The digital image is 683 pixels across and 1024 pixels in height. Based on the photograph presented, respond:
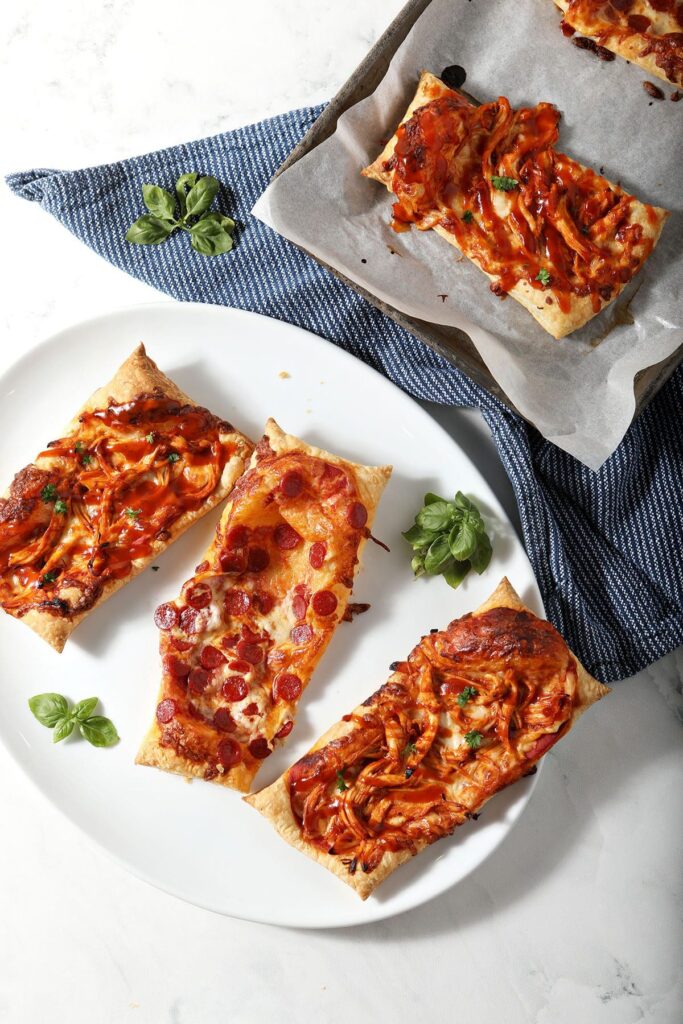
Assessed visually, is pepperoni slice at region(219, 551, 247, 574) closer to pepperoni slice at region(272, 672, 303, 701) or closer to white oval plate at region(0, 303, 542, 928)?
white oval plate at region(0, 303, 542, 928)

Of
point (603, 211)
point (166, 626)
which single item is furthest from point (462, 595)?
point (603, 211)

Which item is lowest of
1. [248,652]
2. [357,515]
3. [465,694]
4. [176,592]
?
[176,592]

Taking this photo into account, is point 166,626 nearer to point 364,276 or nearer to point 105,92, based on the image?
point 364,276

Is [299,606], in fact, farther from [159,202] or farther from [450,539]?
[159,202]

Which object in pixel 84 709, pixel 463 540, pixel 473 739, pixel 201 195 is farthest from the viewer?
pixel 201 195

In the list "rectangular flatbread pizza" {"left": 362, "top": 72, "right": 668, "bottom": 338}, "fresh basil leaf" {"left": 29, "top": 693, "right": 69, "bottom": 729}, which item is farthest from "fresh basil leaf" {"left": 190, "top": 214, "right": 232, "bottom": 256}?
"fresh basil leaf" {"left": 29, "top": 693, "right": 69, "bottom": 729}

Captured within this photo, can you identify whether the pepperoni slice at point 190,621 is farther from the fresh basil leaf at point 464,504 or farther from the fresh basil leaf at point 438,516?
the fresh basil leaf at point 464,504

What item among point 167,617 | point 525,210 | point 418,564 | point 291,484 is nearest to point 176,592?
point 167,617

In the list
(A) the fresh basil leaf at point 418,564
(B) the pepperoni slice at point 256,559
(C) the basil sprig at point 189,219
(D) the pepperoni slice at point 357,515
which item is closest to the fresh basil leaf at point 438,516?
(A) the fresh basil leaf at point 418,564
